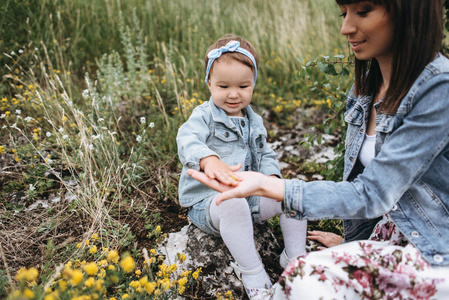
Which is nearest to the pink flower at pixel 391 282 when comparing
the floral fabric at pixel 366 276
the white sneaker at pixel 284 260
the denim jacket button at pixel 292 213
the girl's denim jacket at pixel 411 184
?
the floral fabric at pixel 366 276

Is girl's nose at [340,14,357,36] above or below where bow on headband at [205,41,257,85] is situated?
above

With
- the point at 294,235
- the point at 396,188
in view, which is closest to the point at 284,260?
the point at 294,235

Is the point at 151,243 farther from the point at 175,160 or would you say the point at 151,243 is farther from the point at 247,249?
the point at 175,160

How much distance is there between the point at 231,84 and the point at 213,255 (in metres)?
1.08

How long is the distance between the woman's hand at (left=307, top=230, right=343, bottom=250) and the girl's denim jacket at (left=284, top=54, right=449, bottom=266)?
2.62 ft

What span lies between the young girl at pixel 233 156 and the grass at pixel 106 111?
33 cm

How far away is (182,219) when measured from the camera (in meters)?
2.42

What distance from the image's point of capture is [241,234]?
6.07ft

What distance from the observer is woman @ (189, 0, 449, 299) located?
134cm

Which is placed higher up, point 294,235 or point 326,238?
point 294,235

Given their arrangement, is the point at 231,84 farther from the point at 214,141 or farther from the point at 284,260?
the point at 284,260

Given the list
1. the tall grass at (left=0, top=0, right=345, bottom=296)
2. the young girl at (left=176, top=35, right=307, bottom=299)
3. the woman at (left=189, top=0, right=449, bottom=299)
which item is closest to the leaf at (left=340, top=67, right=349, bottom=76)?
the tall grass at (left=0, top=0, right=345, bottom=296)

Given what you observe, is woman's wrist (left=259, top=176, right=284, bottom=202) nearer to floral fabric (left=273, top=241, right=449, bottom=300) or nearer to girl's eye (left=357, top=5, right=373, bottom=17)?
floral fabric (left=273, top=241, right=449, bottom=300)

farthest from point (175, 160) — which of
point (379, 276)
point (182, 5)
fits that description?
point (182, 5)
